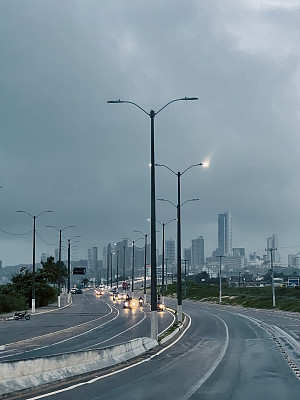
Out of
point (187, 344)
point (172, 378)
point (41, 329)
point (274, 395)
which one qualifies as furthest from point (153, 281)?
point (41, 329)

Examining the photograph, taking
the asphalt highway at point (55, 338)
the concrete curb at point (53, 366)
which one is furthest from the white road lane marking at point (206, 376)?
the asphalt highway at point (55, 338)

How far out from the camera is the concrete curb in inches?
599

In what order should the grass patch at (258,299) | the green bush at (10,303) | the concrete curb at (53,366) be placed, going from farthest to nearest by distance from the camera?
the grass patch at (258,299) → the green bush at (10,303) → the concrete curb at (53,366)

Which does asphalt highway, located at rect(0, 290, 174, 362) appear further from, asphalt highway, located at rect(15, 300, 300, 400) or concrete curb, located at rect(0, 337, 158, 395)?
concrete curb, located at rect(0, 337, 158, 395)

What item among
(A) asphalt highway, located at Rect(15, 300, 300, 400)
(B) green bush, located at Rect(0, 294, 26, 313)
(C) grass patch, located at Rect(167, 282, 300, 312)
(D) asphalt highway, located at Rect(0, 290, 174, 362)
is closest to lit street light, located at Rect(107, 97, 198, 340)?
(A) asphalt highway, located at Rect(15, 300, 300, 400)

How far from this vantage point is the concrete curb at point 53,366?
15203 millimetres

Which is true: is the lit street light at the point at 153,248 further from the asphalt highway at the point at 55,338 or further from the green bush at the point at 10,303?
the green bush at the point at 10,303

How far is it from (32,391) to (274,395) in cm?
656

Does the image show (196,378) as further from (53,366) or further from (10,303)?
(10,303)

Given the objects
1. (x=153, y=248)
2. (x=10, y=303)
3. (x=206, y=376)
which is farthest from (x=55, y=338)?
(x=10, y=303)

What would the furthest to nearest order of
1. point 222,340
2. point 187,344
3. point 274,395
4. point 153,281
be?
point 222,340, point 187,344, point 153,281, point 274,395

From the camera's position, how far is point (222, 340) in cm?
3772

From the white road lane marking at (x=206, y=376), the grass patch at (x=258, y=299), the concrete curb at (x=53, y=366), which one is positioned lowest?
the grass patch at (x=258, y=299)

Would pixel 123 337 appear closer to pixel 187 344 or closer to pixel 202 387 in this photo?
pixel 187 344
